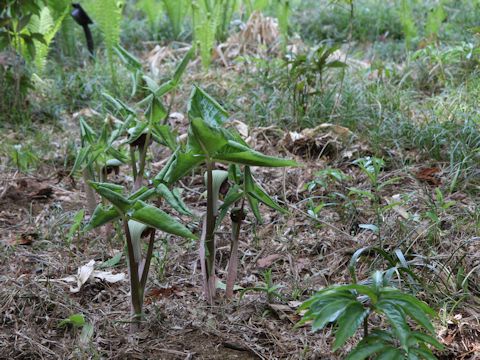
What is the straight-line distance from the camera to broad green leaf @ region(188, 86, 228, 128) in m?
1.54

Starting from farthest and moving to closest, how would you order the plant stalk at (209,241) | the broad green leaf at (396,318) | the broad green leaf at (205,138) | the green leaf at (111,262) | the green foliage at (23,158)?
the green foliage at (23,158) → the green leaf at (111,262) → the plant stalk at (209,241) → the broad green leaf at (205,138) → the broad green leaf at (396,318)

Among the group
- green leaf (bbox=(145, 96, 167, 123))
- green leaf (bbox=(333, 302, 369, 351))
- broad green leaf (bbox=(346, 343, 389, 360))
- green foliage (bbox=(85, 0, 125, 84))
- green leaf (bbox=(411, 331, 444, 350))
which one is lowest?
green foliage (bbox=(85, 0, 125, 84))

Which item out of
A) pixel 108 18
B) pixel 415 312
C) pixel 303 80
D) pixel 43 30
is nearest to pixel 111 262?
pixel 415 312

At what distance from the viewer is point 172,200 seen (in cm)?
147

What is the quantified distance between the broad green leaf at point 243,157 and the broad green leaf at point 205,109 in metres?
0.10

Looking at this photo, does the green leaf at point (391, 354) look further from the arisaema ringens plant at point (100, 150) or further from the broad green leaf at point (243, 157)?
the arisaema ringens plant at point (100, 150)

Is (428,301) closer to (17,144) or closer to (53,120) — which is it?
(17,144)

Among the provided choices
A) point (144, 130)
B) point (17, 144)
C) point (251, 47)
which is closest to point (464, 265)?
point (144, 130)

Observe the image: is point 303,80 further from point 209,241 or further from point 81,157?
point 209,241

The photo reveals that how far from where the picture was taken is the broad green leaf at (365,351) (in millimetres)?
1270

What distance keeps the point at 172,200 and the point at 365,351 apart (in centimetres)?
57

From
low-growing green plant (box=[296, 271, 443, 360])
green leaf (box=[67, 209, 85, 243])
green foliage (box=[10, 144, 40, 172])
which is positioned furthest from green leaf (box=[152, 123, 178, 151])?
green foliage (box=[10, 144, 40, 172])

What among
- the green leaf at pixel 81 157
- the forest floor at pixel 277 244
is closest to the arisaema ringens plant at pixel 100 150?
the green leaf at pixel 81 157

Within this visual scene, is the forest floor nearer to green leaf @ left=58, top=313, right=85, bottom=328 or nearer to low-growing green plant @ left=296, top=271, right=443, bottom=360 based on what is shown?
green leaf @ left=58, top=313, right=85, bottom=328
